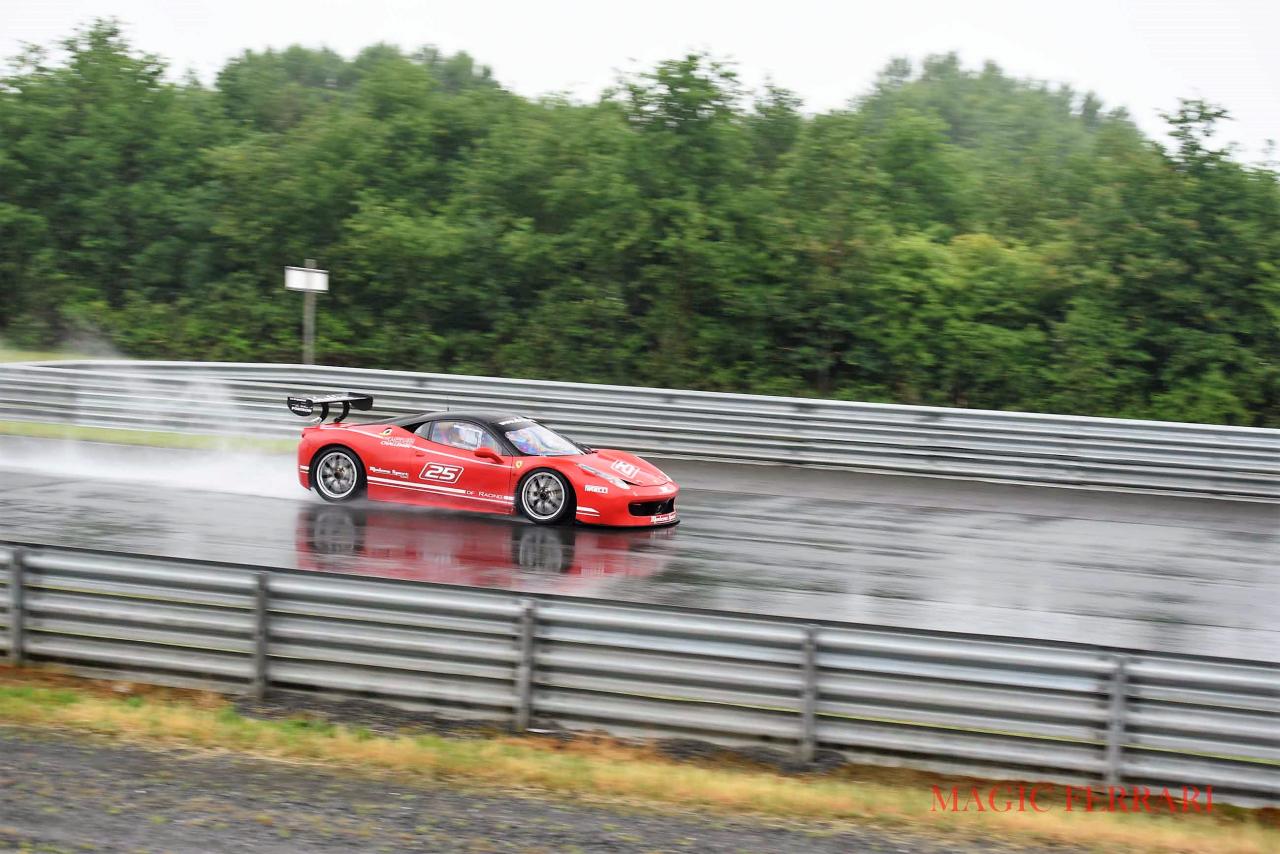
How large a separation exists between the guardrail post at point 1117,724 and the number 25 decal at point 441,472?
27.5ft

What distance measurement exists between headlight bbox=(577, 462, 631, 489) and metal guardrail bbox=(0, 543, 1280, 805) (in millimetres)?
5659

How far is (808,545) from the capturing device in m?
12.9

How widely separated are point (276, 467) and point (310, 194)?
13644 millimetres

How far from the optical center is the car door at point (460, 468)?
13.7m

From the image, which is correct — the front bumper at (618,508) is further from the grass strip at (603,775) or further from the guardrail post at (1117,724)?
the guardrail post at (1117,724)

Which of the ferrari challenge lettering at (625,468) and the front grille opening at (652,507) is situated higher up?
the ferrari challenge lettering at (625,468)

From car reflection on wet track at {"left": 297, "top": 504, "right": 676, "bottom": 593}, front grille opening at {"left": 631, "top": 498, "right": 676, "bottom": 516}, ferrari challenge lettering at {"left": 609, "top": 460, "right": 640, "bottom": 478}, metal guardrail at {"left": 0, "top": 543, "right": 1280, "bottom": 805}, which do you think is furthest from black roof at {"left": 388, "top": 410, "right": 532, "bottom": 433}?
metal guardrail at {"left": 0, "top": 543, "right": 1280, "bottom": 805}

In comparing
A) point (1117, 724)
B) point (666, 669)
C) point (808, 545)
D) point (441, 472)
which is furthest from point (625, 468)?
point (1117, 724)

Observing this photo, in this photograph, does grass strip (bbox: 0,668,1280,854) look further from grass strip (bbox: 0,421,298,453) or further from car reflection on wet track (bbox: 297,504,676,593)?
grass strip (bbox: 0,421,298,453)

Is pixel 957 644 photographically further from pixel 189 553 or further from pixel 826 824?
pixel 189 553

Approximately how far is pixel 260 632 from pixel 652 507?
601cm

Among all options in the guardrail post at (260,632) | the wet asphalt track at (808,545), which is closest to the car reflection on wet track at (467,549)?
the wet asphalt track at (808,545)

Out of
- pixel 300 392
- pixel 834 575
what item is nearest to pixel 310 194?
pixel 300 392

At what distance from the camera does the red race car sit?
13.4 meters
